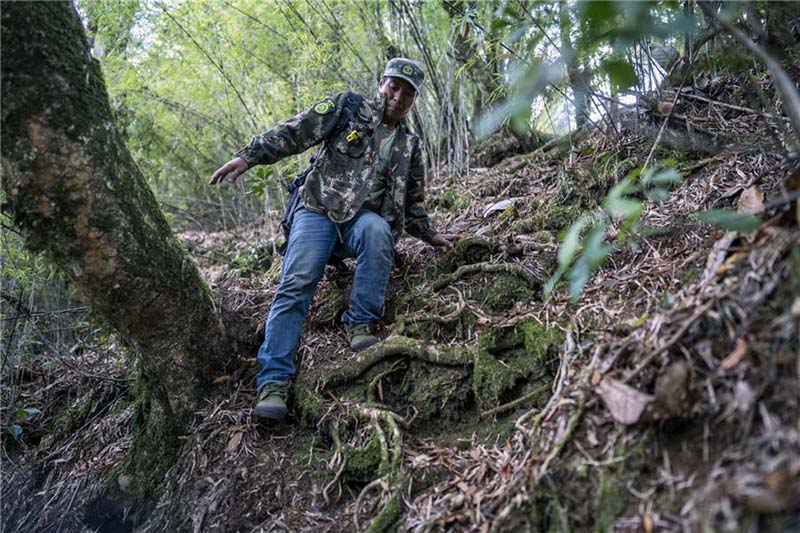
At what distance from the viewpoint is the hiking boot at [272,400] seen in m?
2.39

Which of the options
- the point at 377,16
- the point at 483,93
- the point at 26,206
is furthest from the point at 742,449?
the point at 377,16

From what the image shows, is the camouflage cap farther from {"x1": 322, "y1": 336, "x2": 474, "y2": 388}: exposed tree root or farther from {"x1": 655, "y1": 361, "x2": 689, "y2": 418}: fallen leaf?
{"x1": 655, "y1": 361, "x2": 689, "y2": 418}: fallen leaf

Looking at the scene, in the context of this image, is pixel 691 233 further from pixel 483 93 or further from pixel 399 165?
pixel 483 93

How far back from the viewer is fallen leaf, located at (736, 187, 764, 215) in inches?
68.5

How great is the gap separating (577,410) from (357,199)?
5.64 feet

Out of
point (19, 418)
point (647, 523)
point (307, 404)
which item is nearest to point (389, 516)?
point (307, 404)

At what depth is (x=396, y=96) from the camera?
3021 mm

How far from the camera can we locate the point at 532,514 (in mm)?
1575

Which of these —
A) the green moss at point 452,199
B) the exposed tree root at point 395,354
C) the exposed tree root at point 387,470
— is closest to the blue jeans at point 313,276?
the exposed tree root at point 395,354

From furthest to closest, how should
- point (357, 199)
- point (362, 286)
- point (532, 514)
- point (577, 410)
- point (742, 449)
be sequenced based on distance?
point (357, 199) → point (362, 286) → point (577, 410) → point (532, 514) → point (742, 449)

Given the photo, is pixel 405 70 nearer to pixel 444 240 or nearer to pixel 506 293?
pixel 444 240

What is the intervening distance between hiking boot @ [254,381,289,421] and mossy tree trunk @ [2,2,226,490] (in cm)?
41

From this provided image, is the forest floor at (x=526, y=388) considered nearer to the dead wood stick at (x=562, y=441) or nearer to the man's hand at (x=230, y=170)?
the dead wood stick at (x=562, y=441)

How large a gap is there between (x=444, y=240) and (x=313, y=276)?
0.79 m
